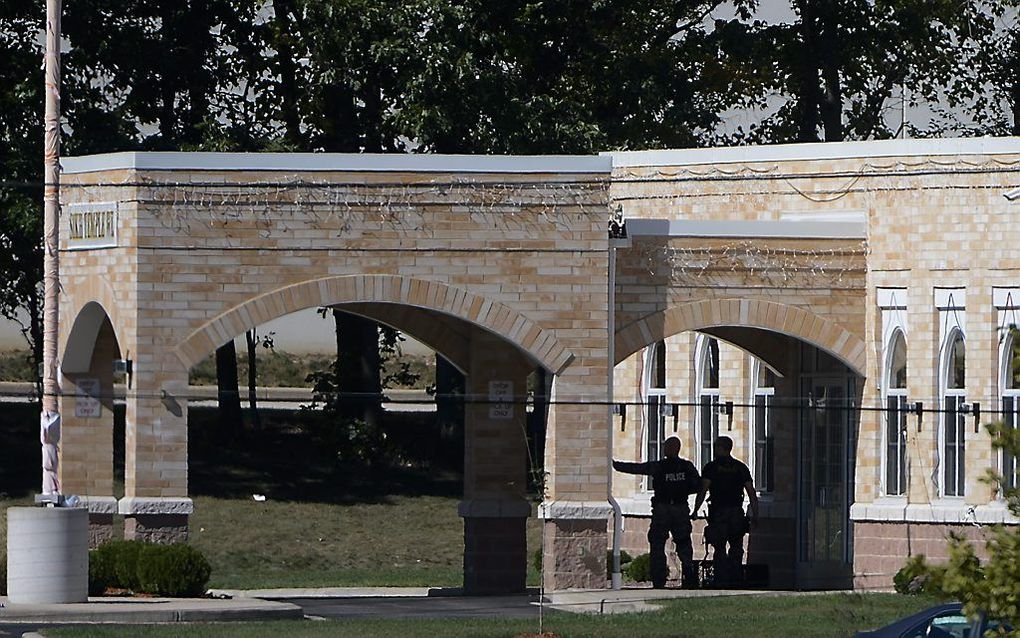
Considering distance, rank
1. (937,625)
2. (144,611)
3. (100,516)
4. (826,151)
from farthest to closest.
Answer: (826,151) < (100,516) < (144,611) < (937,625)

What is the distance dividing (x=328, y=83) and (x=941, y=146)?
52.1ft

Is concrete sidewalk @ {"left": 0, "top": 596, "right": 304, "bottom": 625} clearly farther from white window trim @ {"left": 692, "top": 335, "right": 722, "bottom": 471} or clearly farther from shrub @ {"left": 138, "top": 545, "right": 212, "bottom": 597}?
white window trim @ {"left": 692, "top": 335, "right": 722, "bottom": 471}

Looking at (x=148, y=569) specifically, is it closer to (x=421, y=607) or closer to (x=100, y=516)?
(x=100, y=516)

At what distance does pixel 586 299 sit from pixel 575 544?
2.82 metres

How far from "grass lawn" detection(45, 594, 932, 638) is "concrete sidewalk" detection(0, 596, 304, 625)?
32.1 inches

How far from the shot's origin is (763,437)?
2823 centimetres

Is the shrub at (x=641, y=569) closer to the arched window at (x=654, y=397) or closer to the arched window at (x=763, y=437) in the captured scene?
the arched window at (x=763, y=437)

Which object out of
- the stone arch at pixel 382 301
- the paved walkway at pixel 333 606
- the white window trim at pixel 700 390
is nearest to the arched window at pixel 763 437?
the white window trim at pixel 700 390

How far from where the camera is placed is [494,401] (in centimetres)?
2459

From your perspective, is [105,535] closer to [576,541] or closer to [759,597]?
[576,541]

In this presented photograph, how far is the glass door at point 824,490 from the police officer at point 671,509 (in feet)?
8.12

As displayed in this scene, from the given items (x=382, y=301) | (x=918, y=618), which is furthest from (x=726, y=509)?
(x=918, y=618)

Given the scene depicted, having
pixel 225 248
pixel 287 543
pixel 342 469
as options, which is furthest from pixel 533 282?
pixel 342 469

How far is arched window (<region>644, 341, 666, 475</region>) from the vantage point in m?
29.2
